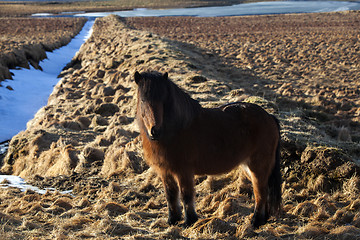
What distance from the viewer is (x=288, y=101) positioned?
12.1 metres

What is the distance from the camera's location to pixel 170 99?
3.75 metres

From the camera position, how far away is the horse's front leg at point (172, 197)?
165 inches

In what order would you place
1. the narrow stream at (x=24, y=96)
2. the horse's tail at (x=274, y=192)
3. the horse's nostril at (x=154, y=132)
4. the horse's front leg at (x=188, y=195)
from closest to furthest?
the horse's nostril at (x=154, y=132) → the horse's front leg at (x=188, y=195) → the horse's tail at (x=274, y=192) → the narrow stream at (x=24, y=96)

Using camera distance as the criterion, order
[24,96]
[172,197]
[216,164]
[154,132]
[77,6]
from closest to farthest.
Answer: [154,132] < [216,164] < [172,197] < [24,96] < [77,6]

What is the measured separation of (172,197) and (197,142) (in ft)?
2.57

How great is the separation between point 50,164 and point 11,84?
9.81 meters

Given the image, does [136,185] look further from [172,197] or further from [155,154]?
[155,154]

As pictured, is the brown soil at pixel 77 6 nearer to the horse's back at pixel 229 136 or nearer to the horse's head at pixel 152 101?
the horse's back at pixel 229 136

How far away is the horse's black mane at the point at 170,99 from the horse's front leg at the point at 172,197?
0.66 meters

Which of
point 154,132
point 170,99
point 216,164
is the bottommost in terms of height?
point 216,164

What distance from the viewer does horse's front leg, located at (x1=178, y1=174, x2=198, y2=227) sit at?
404 centimetres

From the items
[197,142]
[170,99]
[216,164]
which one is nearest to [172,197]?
[216,164]

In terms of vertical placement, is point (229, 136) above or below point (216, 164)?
above

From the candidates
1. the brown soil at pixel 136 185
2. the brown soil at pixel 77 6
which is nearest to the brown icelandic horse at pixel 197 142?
the brown soil at pixel 136 185
